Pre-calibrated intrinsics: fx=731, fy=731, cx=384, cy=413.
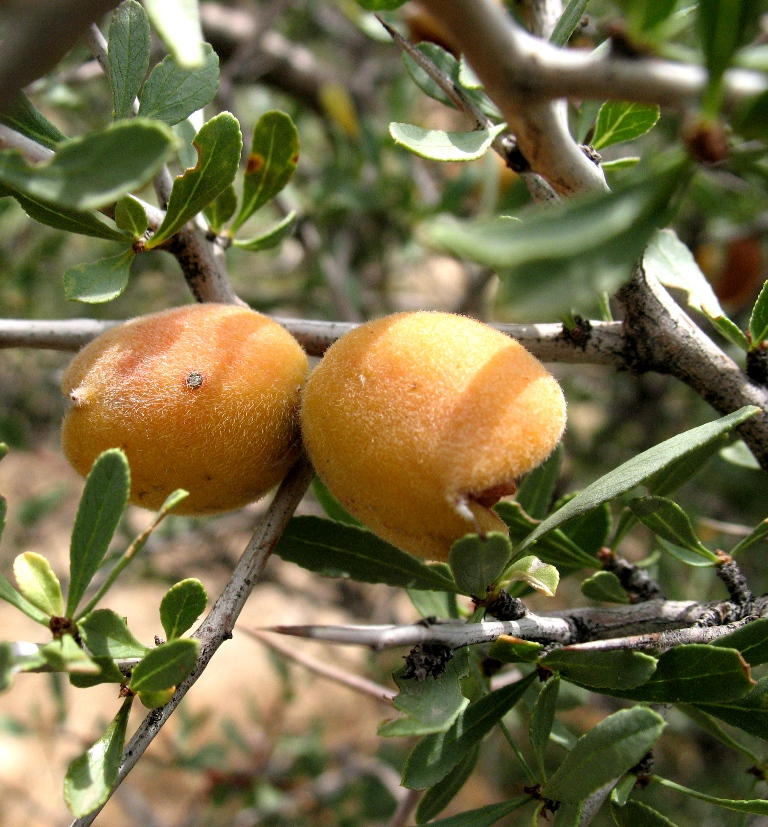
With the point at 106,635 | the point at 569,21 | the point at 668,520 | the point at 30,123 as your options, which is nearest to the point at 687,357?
the point at 668,520

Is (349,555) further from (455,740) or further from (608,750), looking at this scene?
(608,750)

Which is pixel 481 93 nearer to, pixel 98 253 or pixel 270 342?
pixel 270 342

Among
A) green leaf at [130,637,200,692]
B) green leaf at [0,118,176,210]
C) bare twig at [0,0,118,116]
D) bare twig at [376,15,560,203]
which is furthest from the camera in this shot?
bare twig at [376,15,560,203]

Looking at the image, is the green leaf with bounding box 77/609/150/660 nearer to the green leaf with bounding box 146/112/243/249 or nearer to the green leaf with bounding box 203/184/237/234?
the green leaf with bounding box 146/112/243/249

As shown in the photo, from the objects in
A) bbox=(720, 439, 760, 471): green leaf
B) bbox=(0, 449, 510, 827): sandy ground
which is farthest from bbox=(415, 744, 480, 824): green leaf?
bbox=(0, 449, 510, 827): sandy ground

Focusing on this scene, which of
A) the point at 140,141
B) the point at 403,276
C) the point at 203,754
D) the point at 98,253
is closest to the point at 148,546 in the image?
the point at 203,754

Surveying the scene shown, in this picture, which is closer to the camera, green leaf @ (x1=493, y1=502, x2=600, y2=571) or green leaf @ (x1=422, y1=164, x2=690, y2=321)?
green leaf @ (x1=422, y1=164, x2=690, y2=321)
